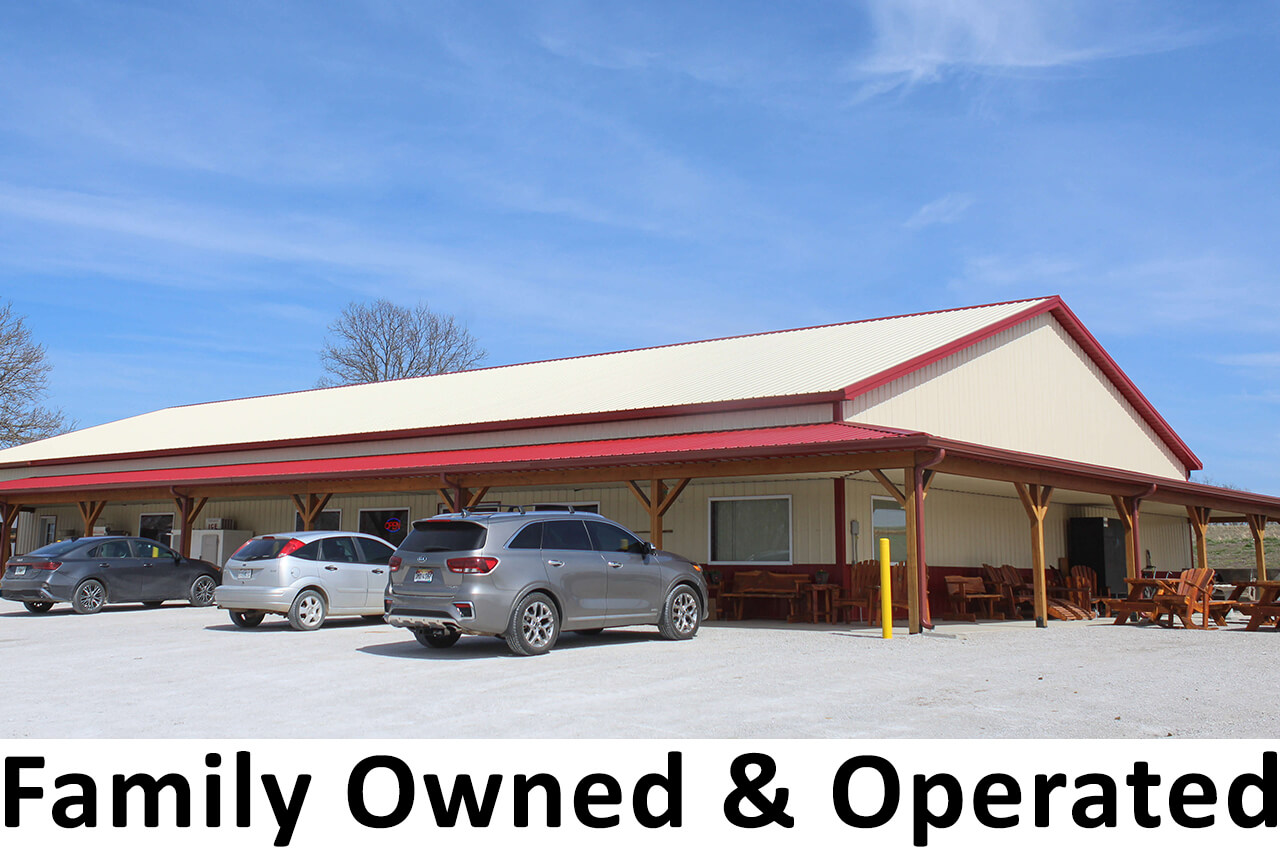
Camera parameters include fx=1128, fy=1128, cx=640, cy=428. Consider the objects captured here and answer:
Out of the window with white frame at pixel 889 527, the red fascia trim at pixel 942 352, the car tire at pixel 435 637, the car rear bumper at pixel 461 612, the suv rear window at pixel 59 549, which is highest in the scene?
the red fascia trim at pixel 942 352

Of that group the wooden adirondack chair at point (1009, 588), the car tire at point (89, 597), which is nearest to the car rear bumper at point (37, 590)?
the car tire at point (89, 597)

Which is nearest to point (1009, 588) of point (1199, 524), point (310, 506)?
point (1199, 524)

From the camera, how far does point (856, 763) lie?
6500 millimetres

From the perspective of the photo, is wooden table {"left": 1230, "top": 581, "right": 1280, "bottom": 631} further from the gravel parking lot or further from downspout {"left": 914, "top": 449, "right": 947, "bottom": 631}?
downspout {"left": 914, "top": 449, "right": 947, "bottom": 631}

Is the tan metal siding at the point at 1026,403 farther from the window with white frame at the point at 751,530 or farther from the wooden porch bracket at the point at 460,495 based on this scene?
the wooden porch bracket at the point at 460,495

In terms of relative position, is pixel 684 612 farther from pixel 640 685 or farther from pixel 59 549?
pixel 59 549

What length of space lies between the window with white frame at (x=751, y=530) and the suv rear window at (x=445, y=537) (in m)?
8.59

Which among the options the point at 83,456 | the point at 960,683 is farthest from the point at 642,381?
the point at 83,456

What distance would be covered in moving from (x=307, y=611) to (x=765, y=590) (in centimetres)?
745

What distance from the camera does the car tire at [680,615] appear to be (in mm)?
14625

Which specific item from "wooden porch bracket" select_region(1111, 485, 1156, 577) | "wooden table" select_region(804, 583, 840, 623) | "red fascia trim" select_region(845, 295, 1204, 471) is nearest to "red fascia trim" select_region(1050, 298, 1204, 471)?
"red fascia trim" select_region(845, 295, 1204, 471)

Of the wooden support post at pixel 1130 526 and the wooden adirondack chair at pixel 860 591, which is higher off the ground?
the wooden support post at pixel 1130 526

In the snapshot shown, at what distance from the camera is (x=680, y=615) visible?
14859 mm

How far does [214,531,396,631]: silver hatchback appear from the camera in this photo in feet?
52.5
